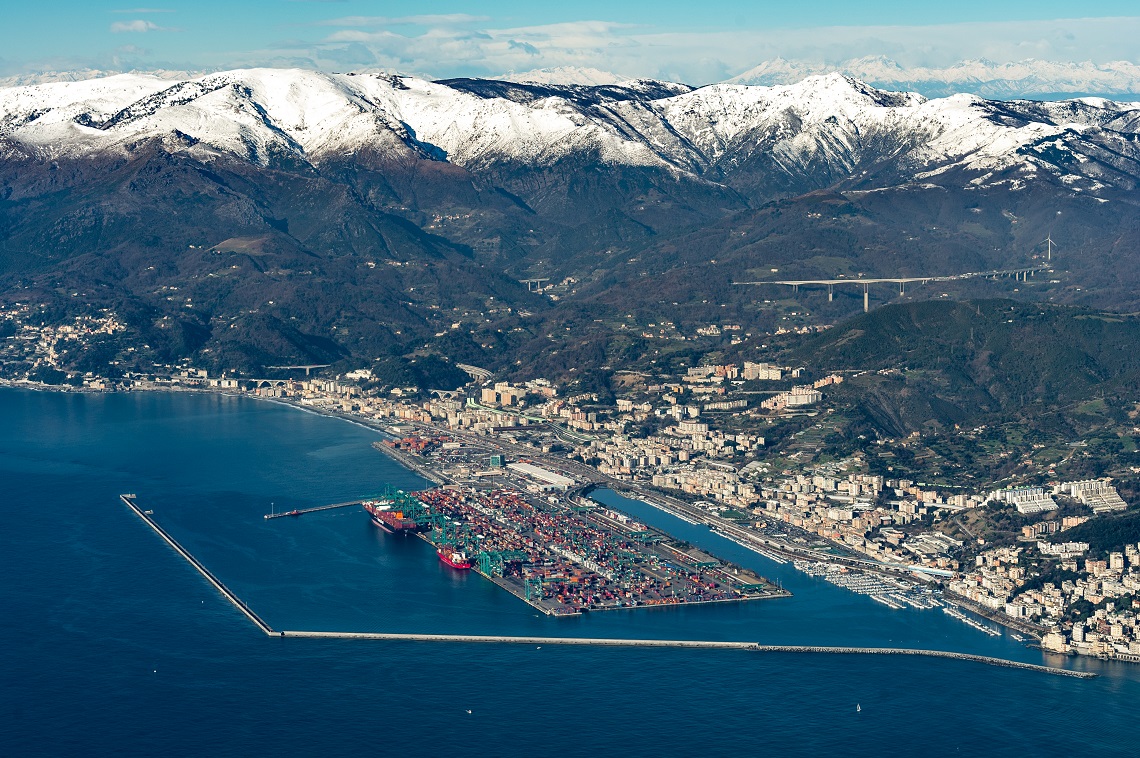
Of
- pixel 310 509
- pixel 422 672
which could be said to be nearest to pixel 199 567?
pixel 310 509

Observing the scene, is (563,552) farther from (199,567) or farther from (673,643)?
(199,567)

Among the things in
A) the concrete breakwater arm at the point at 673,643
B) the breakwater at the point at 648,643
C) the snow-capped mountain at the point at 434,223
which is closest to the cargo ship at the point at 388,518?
the breakwater at the point at 648,643

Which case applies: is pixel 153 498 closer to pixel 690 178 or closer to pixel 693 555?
pixel 693 555

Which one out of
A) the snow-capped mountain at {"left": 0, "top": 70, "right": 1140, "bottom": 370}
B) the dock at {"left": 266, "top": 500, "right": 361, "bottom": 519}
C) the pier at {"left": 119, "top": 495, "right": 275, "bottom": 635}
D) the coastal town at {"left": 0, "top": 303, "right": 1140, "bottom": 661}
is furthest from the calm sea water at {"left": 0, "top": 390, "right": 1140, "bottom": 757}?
the snow-capped mountain at {"left": 0, "top": 70, "right": 1140, "bottom": 370}

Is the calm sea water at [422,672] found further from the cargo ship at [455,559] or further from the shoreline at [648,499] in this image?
the shoreline at [648,499]

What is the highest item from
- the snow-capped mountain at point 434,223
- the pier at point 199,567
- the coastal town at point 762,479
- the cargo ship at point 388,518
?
the snow-capped mountain at point 434,223

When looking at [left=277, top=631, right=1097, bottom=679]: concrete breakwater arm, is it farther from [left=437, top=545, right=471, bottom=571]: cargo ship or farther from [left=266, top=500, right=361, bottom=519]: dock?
[left=266, top=500, right=361, bottom=519]: dock

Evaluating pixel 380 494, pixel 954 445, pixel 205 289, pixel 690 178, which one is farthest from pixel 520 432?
pixel 690 178
